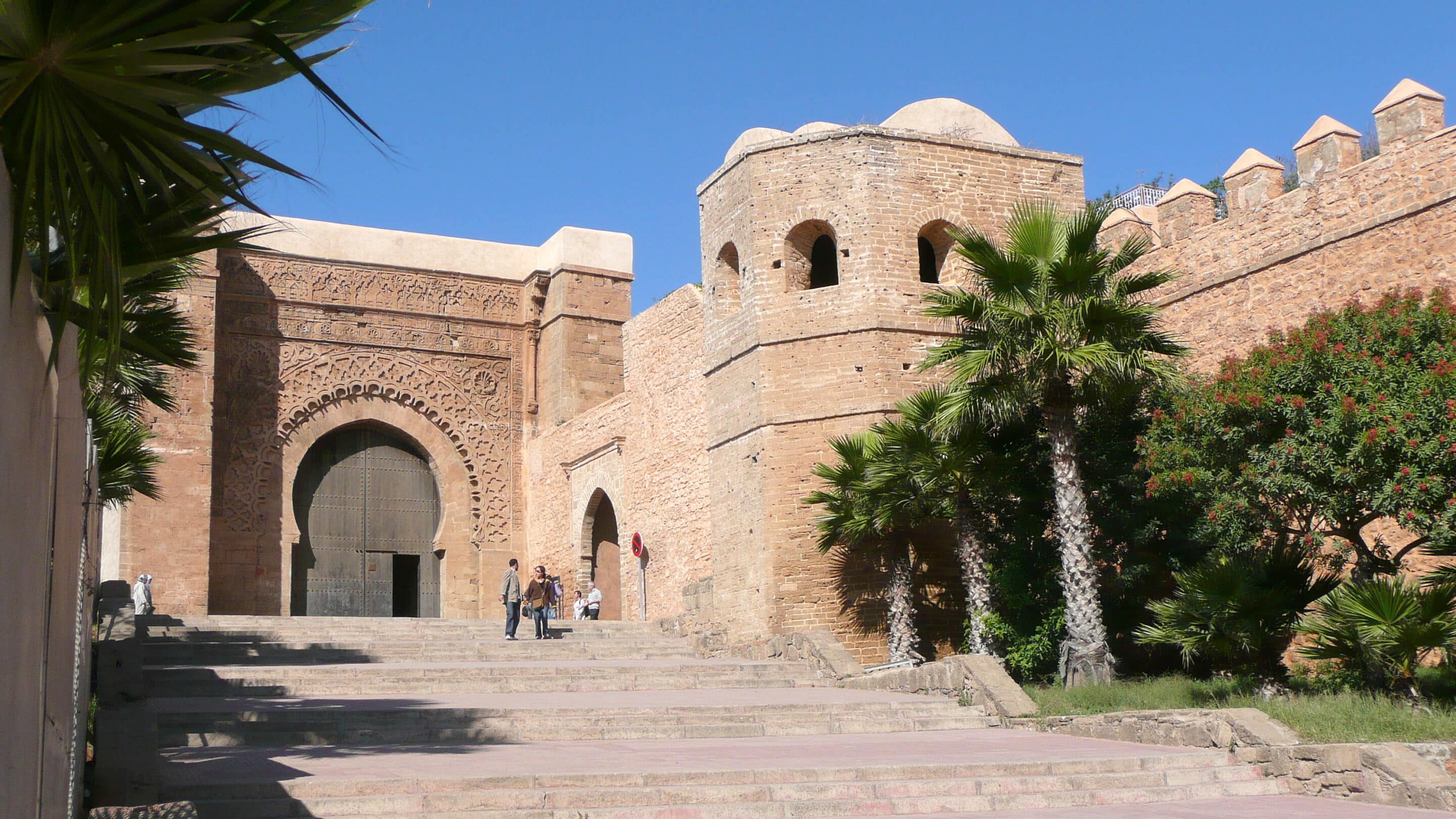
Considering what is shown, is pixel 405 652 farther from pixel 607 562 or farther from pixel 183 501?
pixel 607 562

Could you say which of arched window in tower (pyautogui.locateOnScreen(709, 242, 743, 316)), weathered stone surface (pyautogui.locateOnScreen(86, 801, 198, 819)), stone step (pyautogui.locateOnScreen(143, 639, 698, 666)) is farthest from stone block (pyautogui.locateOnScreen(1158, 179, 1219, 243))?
weathered stone surface (pyautogui.locateOnScreen(86, 801, 198, 819))

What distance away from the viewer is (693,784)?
24.5ft

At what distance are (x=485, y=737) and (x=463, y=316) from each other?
554 inches

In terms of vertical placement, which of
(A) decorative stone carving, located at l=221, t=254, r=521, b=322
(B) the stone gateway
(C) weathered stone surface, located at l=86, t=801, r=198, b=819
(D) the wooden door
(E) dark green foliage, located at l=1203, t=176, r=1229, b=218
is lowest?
(C) weathered stone surface, located at l=86, t=801, r=198, b=819

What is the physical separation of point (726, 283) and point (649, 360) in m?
3.74

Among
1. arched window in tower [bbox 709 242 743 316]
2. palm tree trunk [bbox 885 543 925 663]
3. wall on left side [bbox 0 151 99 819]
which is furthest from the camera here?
arched window in tower [bbox 709 242 743 316]

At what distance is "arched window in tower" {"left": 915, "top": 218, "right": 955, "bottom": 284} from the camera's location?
602 inches

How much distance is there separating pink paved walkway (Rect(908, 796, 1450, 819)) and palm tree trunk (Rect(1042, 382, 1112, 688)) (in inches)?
136

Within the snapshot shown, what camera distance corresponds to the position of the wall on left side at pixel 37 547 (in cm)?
304

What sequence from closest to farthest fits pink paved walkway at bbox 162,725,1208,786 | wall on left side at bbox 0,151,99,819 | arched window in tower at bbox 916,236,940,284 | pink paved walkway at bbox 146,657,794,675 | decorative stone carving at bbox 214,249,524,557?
wall on left side at bbox 0,151,99,819, pink paved walkway at bbox 162,725,1208,786, pink paved walkway at bbox 146,657,794,675, arched window in tower at bbox 916,236,940,284, decorative stone carving at bbox 214,249,524,557

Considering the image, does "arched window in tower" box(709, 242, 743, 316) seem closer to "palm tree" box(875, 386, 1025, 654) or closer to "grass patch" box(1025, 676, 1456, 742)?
"palm tree" box(875, 386, 1025, 654)

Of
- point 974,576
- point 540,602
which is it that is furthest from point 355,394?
point 974,576

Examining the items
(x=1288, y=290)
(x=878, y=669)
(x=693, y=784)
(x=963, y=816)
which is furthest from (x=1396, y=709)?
(x=1288, y=290)

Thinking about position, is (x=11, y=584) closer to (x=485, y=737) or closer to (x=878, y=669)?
(x=485, y=737)
